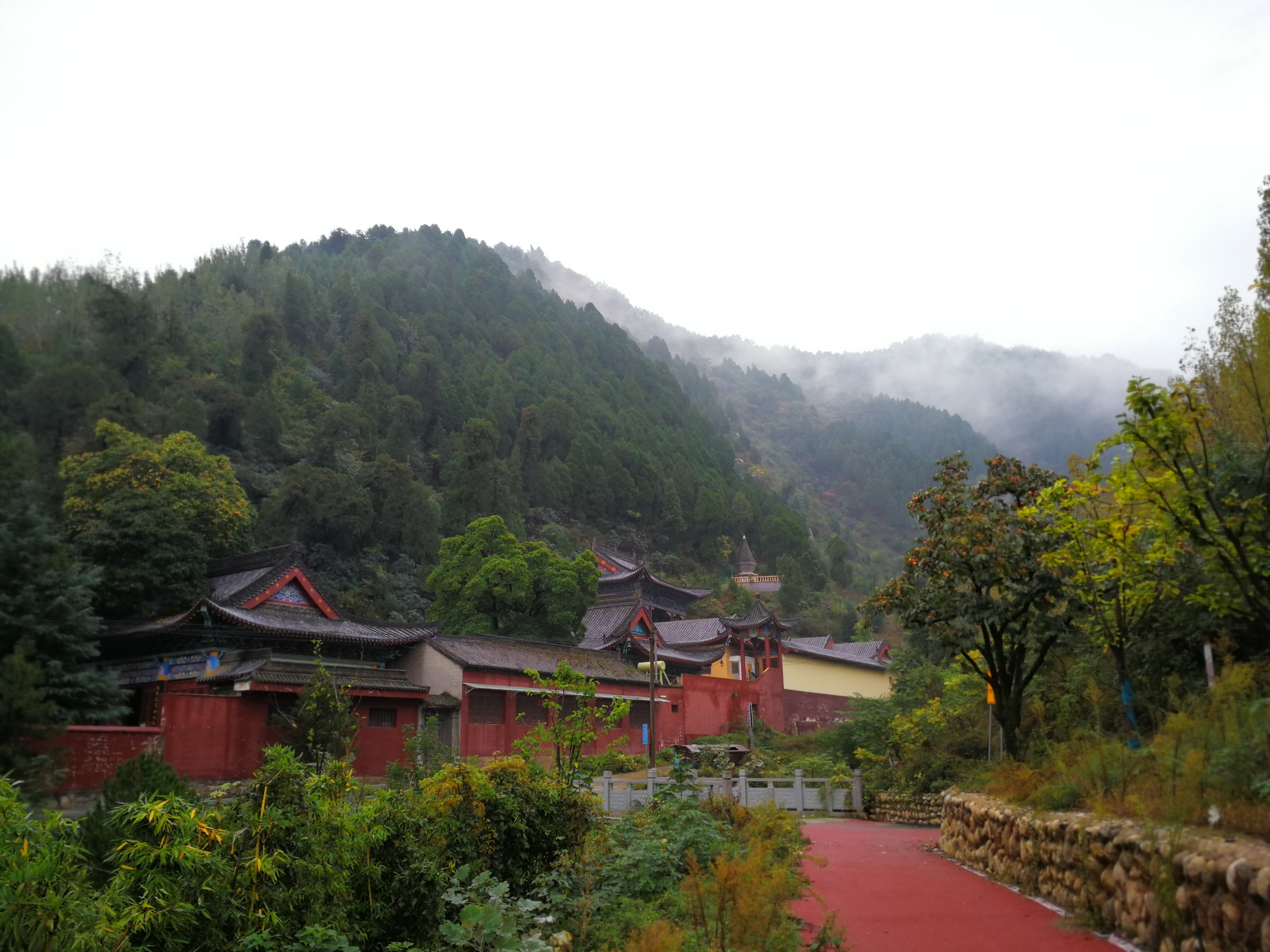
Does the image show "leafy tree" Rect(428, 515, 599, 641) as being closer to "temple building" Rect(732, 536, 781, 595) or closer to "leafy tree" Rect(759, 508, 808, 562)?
"temple building" Rect(732, 536, 781, 595)

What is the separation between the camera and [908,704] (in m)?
21.9

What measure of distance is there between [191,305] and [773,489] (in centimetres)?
6440

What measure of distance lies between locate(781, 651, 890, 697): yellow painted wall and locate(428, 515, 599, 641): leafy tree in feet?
37.5

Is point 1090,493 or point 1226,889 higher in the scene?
point 1090,493

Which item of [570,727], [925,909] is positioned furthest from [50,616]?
[925,909]

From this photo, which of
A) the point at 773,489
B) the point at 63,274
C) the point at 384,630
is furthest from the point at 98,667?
the point at 773,489

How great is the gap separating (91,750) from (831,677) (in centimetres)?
3351

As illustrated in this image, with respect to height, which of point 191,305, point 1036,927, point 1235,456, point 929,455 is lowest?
point 1036,927

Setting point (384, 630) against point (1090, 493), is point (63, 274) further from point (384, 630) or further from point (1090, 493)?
point (1090, 493)

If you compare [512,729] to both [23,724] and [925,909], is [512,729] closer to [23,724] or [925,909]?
[23,724]

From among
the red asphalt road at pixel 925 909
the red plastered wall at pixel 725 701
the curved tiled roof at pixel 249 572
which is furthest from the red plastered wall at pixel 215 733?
the red plastered wall at pixel 725 701

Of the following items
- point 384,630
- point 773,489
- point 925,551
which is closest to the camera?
point 925,551

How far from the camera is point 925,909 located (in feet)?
26.0

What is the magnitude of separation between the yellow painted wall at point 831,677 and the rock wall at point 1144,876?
1351 inches
